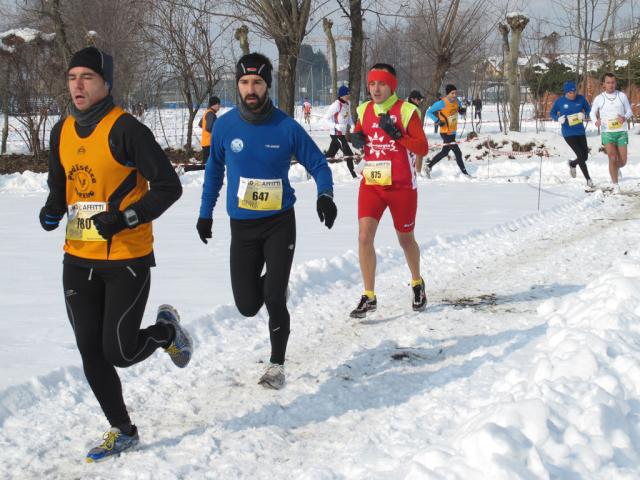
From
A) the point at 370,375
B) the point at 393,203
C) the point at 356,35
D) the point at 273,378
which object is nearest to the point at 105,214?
the point at 273,378

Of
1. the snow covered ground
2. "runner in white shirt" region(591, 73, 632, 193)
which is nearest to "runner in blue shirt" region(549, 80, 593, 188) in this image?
"runner in white shirt" region(591, 73, 632, 193)

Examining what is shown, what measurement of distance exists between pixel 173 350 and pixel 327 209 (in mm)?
1172

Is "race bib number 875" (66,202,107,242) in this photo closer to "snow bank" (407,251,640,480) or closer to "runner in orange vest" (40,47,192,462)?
"runner in orange vest" (40,47,192,462)

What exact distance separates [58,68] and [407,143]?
65.0 ft

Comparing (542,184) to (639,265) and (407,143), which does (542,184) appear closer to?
(639,265)

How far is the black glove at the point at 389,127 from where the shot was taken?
5566 millimetres

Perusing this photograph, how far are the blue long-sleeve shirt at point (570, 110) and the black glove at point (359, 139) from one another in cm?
902

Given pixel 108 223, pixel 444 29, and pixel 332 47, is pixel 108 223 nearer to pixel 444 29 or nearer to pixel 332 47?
pixel 444 29

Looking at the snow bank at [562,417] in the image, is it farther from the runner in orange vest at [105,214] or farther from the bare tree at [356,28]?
the bare tree at [356,28]

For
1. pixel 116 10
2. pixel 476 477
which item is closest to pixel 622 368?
pixel 476 477

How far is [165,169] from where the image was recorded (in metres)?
3.35

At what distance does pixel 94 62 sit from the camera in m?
3.30

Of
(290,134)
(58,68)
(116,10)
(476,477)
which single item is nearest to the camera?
(476,477)

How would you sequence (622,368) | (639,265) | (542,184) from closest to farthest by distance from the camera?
(622,368), (639,265), (542,184)
